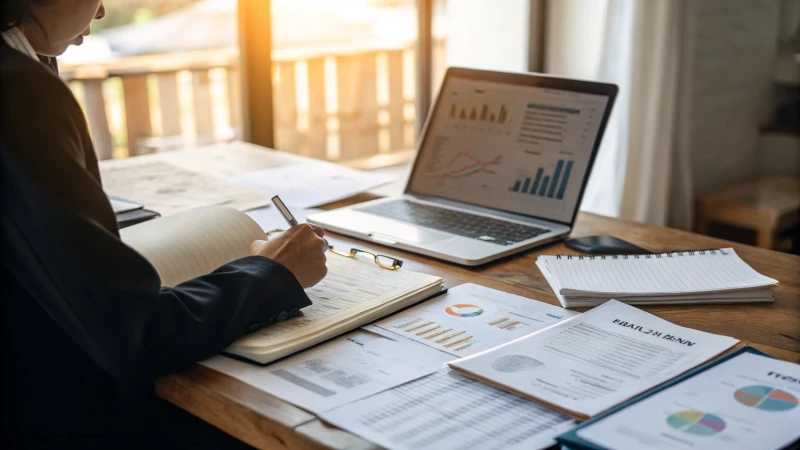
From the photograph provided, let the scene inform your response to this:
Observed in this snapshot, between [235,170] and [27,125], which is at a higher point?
[27,125]

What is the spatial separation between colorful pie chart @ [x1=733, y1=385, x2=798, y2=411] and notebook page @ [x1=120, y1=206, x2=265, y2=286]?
0.65 metres

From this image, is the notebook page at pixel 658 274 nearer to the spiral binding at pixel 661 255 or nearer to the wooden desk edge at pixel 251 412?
the spiral binding at pixel 661 255

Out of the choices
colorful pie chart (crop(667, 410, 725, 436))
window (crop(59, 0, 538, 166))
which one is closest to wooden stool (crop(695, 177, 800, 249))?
window (crop(59, 0, 538, 166))

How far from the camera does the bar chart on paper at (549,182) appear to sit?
1432mm

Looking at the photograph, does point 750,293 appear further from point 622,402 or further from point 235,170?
point 235,170

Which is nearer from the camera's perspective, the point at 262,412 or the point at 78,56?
the point at 262,412

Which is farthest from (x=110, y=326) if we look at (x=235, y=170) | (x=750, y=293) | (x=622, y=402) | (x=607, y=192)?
(x=607, y=192)

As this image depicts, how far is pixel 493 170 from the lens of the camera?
1.53m

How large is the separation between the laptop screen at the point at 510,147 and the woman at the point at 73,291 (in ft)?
1.97

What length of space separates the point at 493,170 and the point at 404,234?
0.84 ft

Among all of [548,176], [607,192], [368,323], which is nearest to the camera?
[368,323]

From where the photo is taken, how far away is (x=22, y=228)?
0.81 metres

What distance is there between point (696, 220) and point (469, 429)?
9.27 ft

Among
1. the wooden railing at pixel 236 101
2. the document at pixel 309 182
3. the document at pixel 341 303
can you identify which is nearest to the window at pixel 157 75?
the wooden railing at pixel 236 101
